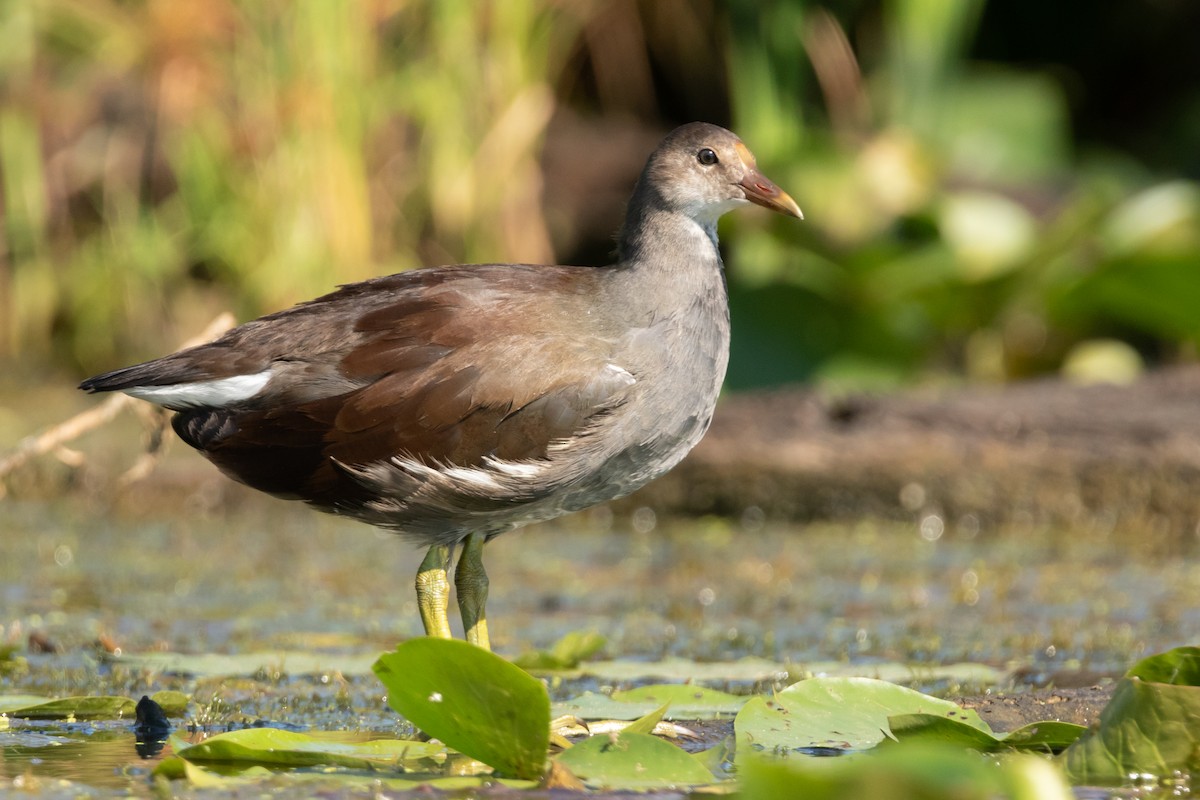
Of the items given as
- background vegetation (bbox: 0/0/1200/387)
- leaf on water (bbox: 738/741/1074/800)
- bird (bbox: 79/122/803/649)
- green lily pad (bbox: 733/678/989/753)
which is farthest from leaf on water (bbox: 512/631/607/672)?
background vegetation (bbox: 0/0/1200/387)

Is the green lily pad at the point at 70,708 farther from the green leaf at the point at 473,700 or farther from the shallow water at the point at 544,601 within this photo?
the green leaf at the point at 473,700

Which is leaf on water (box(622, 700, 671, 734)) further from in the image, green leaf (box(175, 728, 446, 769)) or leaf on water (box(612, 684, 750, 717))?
leaf on water (box(612, 684, 750, 717))

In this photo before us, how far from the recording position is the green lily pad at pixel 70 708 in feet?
10.4

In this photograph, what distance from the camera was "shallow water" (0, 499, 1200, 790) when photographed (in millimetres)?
3600

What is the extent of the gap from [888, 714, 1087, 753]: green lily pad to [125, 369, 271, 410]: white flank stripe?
146cm

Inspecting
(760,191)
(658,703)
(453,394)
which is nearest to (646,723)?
(658,703)

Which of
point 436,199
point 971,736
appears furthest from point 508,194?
point 971,736

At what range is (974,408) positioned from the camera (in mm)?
6082

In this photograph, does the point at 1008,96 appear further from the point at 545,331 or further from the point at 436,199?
the point at 545,331

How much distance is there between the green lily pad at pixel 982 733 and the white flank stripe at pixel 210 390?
1.46 meters

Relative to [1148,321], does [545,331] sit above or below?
below

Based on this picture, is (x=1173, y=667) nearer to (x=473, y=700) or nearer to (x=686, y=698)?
(x=686, y=698)

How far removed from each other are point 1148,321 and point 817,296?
4.41ft

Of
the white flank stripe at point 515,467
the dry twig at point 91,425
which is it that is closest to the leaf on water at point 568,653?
the white flank stripe at point 515,467
